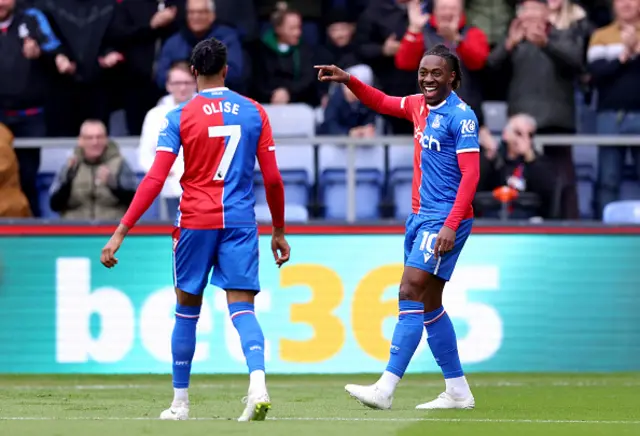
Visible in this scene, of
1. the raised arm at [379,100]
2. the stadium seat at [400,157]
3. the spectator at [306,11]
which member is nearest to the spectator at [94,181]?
the stadium seat at [400,157]

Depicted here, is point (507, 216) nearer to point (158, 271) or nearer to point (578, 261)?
point (578, 261)

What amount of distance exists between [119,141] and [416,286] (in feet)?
16.8

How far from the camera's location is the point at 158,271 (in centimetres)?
1320

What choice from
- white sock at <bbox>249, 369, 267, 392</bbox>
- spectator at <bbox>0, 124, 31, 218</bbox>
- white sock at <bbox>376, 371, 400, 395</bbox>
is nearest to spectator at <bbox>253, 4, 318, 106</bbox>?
spectator at <bbox>0, 124, 31, 218</bbox>

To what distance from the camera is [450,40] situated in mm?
13180

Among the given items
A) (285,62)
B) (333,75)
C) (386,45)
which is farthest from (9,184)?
(333,75)

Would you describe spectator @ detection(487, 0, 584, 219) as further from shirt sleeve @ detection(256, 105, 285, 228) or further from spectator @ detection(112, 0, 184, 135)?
shirt sleeve @ detection(256, 105, 285, 228)

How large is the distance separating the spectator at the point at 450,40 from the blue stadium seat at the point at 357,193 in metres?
1.19

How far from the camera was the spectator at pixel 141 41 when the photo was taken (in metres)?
14.0

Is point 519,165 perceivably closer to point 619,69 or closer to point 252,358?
point 619,69

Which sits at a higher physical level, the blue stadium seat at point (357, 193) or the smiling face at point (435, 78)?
the smiling face at point (435, 78)

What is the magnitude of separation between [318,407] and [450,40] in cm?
496

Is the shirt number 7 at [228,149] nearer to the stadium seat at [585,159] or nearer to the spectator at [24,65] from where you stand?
the stadium seat at [585,159]

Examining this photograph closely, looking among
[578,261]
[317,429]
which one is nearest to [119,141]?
[578,261]
